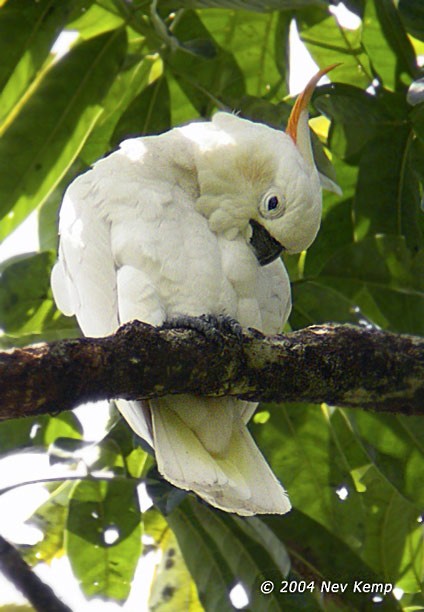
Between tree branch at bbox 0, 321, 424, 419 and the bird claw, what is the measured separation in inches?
0.8

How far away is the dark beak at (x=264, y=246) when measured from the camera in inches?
116

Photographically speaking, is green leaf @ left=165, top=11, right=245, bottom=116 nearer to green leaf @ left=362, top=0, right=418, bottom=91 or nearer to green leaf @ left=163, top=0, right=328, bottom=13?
green leaf @ left=362, top=0, right=418, bottom=91

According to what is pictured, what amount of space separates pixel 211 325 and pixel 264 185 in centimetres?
66

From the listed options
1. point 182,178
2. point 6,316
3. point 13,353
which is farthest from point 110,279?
point 13,353

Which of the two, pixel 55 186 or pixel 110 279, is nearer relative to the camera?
pixel 110 279

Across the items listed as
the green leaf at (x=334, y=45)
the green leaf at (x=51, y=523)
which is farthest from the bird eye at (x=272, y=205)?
the green leaf at (x=51, y=523)

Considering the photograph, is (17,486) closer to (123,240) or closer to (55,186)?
(123,240)

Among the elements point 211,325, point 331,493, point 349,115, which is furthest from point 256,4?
point 331,493

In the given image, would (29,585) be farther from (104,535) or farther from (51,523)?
(51,523)

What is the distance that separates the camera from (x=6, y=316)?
10.9 feet

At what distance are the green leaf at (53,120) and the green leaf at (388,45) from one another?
0.88m

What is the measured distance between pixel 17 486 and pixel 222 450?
23.1 inches

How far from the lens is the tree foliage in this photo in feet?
10.3

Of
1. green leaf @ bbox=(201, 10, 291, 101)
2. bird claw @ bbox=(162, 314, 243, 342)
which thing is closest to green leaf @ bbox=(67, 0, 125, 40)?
green leaf @ bbox=(201, 10, 291, 101)
